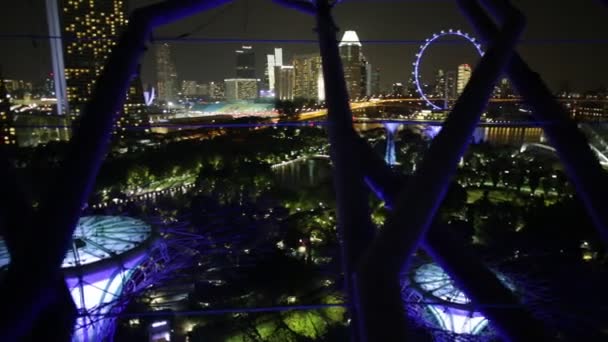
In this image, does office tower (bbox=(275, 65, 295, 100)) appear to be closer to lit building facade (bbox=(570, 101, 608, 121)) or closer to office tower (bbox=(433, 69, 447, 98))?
office tower (bbox=(433, 69, 447, 98))

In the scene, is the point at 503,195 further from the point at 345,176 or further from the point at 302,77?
the point at 302,77

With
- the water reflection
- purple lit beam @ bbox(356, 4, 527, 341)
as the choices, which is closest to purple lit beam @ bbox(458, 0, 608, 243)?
purple lit beam @ bbox(356, 4, 527, 341)

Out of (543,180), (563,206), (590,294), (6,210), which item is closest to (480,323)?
(590,294)

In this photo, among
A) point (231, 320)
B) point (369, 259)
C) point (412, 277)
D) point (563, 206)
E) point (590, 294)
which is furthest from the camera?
point (563, 206)

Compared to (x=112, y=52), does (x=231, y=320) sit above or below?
below

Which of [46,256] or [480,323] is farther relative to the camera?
[480,323]

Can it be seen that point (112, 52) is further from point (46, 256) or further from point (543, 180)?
point (543, 180)
